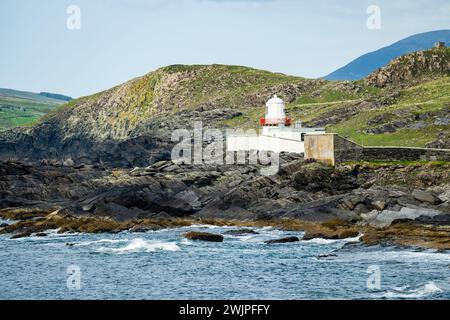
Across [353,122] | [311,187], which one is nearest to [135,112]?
[353,122]

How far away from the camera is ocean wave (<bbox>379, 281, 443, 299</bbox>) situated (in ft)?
129

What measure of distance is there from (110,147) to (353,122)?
41.1 meters

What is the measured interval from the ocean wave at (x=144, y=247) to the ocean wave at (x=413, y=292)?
754 inches

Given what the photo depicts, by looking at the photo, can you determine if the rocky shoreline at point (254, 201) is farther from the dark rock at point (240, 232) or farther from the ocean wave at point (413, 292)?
the ocean wave at point (413, 292)

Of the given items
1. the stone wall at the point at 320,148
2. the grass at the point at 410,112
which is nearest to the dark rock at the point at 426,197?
the stone wall at the point at 320,148

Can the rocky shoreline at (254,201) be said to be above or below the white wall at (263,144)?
below

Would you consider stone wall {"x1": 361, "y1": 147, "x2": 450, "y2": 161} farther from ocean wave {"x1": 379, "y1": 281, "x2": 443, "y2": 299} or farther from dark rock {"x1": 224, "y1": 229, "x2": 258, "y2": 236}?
ocean wave {"x1": 379, "y1": 281, "x2": 443, "y2": 299}

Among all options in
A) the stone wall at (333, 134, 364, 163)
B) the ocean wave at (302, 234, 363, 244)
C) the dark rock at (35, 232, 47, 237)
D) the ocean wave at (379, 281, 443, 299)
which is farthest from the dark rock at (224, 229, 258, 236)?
the stone wall at (333, 134, 364, 163)

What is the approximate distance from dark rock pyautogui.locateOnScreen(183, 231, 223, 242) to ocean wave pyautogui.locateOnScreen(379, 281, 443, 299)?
65.1 feet

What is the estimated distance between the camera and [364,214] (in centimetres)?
6444

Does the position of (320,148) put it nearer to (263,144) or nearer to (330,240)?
(263,144)

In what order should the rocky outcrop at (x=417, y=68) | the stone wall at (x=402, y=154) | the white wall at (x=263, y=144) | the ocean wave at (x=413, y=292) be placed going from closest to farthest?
the ocean wave at (x=413, y=292), the stone wall at (x=402, y=154), the white wall at (x=263, y=144), the rocky outcrop at (x=417, y=68)

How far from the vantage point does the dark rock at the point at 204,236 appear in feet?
193

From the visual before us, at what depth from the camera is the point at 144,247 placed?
186ft
